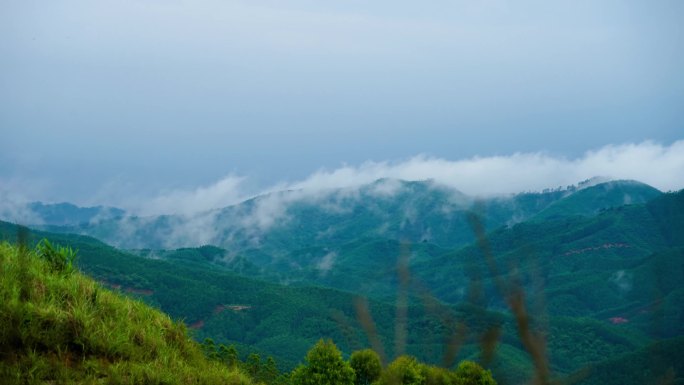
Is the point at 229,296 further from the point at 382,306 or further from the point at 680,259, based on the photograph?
the point at 680,259

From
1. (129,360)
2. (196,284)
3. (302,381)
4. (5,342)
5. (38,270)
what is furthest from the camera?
(196,284)

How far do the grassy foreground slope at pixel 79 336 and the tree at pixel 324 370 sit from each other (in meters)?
19.4

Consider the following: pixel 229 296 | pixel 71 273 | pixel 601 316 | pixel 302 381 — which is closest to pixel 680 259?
pixel 601 316

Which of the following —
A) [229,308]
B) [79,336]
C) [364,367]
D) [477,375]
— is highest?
[79,336]

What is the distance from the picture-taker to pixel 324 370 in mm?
24594

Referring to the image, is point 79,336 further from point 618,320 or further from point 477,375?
point 618,320

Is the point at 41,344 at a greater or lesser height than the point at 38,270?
lesser

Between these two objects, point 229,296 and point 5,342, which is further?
point 229,296

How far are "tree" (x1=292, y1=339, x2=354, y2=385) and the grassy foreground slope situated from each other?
19.4m

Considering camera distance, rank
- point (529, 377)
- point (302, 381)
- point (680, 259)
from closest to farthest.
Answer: point (529, 377) → point (302, 381) → point (680, 259)

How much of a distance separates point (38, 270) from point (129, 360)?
1300 mm

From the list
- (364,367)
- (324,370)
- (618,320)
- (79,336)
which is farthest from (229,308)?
(79,336)

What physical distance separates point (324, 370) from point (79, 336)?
20873 millimetres

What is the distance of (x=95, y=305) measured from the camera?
5.31 metres
